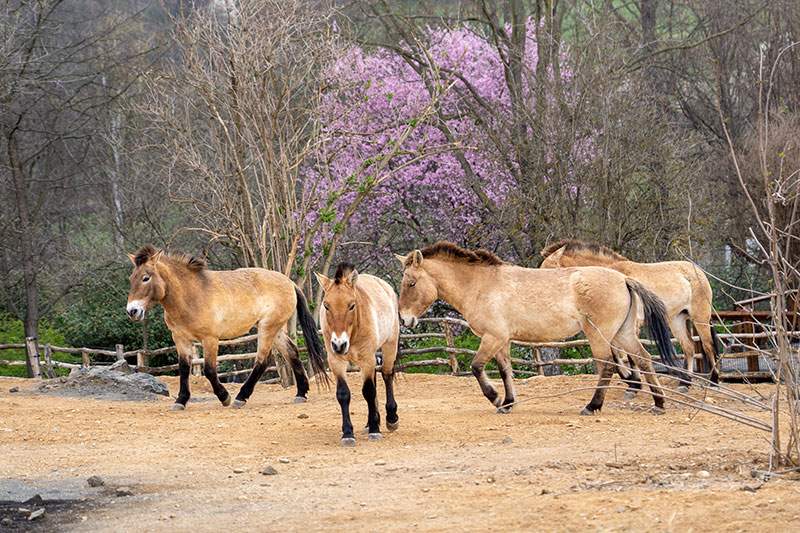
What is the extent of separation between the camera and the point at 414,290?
11867mm

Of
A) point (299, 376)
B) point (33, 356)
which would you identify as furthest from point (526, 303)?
point (33, 356)

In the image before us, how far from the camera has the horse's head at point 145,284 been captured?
12.8m

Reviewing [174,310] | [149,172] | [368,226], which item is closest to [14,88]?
[149,172]

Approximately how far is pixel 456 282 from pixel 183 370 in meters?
3.58

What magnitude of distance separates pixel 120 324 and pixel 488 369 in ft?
25.3

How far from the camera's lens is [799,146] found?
19125 mm

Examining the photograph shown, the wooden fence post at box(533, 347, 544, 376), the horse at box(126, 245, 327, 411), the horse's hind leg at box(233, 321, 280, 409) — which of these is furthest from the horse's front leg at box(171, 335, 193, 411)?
the wooden fence post at box(533, 347, 544, 376)

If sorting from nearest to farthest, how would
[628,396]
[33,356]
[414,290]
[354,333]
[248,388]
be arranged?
[354,333] → [414,290] → [628,396] → [248,388] → [33,356]

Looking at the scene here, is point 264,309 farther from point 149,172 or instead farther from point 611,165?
point 149,172

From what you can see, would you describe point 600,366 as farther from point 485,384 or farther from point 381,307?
point 381,307

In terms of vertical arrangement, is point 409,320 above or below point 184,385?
above

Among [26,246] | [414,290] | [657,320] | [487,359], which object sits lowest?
[487,359]

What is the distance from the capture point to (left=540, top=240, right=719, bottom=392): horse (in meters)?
13.4

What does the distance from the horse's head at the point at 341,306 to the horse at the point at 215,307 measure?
3626 mm
